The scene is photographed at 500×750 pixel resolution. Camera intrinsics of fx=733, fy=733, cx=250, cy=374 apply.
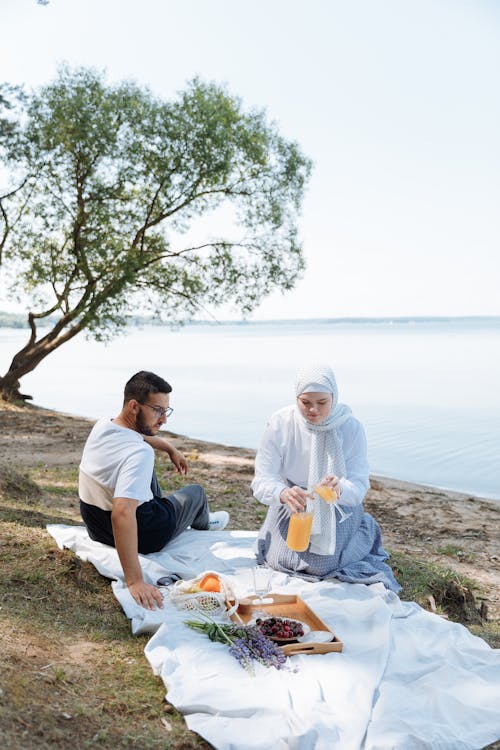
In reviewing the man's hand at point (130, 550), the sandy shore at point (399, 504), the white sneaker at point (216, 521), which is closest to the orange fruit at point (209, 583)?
the man's hand at point (130, 550)

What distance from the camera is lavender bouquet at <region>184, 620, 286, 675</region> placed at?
10.00 ft

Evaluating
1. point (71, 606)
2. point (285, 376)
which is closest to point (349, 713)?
point (71, 606)

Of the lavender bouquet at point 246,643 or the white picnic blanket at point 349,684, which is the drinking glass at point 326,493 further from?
the lavender bouquet at point 246,643

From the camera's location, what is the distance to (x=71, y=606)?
11.9ft

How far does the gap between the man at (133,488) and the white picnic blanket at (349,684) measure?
0.32 meters

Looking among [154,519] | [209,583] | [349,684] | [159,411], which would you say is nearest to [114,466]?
[159,411]

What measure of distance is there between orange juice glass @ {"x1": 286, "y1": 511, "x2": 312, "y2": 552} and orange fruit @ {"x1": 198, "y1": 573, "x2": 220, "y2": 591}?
1.51ft

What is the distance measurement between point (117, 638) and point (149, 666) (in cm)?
29

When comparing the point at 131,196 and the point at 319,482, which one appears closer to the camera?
the point at 319,482

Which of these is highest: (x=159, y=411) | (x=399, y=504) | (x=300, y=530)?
(x=159, y=411)

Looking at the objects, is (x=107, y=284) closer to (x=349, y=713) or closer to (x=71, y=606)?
(x=71, y=606)

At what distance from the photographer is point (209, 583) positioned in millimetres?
3842

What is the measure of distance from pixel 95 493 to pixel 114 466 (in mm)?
291

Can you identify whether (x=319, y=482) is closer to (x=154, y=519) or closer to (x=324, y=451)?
(x=324, y=451)
